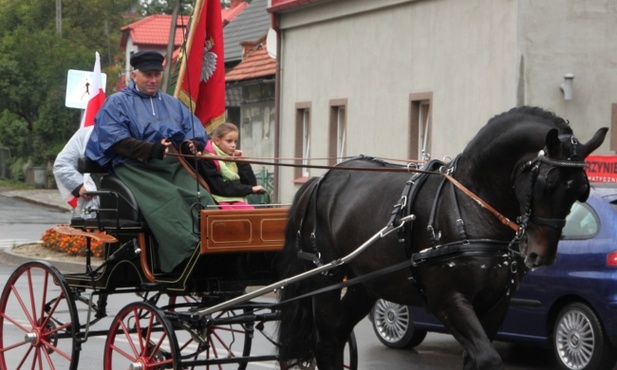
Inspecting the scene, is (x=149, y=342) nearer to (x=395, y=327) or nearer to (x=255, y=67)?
(x=395, y=327)

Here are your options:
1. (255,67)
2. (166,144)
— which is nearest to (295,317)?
(166,144)

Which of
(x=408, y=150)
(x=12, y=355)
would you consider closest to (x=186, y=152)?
(x=12, y=355)

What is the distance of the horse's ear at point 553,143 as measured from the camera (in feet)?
20.5

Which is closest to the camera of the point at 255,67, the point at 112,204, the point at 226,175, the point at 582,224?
the point at 112,204

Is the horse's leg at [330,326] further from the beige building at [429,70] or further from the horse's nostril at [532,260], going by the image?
the beige building at [429,70]

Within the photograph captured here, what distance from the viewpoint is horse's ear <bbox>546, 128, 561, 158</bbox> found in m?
6.24

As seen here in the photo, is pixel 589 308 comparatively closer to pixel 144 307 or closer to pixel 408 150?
pixel 144 307

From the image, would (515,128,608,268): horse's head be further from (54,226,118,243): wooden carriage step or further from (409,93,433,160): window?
(409,93,433,160): window

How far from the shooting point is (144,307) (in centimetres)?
783

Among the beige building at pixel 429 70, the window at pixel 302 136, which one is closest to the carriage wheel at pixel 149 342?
the beige building at pixel 429 70

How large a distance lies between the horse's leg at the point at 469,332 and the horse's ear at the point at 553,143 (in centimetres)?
92

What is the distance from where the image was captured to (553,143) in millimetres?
6277

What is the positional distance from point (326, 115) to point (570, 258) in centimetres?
1658

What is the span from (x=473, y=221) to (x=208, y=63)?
3.96 metres
